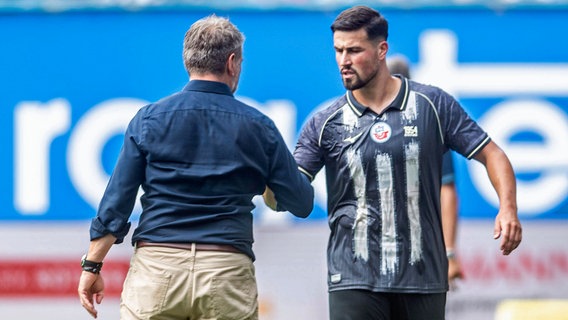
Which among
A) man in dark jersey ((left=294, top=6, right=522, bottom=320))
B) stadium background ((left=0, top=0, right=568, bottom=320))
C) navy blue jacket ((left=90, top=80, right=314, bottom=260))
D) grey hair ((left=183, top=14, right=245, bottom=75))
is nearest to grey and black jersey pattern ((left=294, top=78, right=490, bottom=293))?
man in dark jersey ((left=294, top=6, right=522, bottom=320))

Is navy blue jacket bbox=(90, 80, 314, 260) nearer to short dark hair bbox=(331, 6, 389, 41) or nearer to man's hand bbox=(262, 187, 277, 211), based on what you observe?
man's hand bbox=(262, 187, 277, 211)

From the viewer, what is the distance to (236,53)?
4.38 meters

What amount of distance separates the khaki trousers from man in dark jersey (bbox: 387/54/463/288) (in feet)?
5.54

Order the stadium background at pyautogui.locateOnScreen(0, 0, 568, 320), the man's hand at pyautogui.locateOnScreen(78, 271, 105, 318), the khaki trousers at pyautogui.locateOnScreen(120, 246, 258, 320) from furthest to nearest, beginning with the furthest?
the stadium background at pyautogui.locateOnScreen(0, 0, 568, 320)
the man's hand at pyautogui.locateOnScreen(78, 271, 105, 318)
the khaki trousers at pyautogui.locateOnScreen(120, 246, 258, 320)

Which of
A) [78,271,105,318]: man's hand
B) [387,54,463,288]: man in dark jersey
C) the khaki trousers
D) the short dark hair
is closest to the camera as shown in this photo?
the khaki trousers

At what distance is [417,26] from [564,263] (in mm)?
1483

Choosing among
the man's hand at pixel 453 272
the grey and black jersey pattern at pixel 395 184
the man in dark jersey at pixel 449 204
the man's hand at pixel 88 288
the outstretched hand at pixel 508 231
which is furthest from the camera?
the man's hand at pixel 453 272

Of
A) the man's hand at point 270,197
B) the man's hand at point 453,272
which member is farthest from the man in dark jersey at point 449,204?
the man's hand at point 270,197

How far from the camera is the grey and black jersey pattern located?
15.6 feet

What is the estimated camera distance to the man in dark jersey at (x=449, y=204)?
18.8ft

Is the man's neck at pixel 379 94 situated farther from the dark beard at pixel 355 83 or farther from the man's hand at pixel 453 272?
the man's hand at pixel 453 272

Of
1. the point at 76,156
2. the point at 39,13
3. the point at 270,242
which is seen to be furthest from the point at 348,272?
the point at 39,13

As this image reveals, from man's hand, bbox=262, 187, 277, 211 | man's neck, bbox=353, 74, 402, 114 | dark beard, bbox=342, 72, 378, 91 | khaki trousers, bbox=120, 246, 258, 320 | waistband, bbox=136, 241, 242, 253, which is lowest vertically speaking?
khaki trousers, bbox=120, 246, 258, 320

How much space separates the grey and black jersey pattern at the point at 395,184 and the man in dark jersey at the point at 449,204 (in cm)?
86
